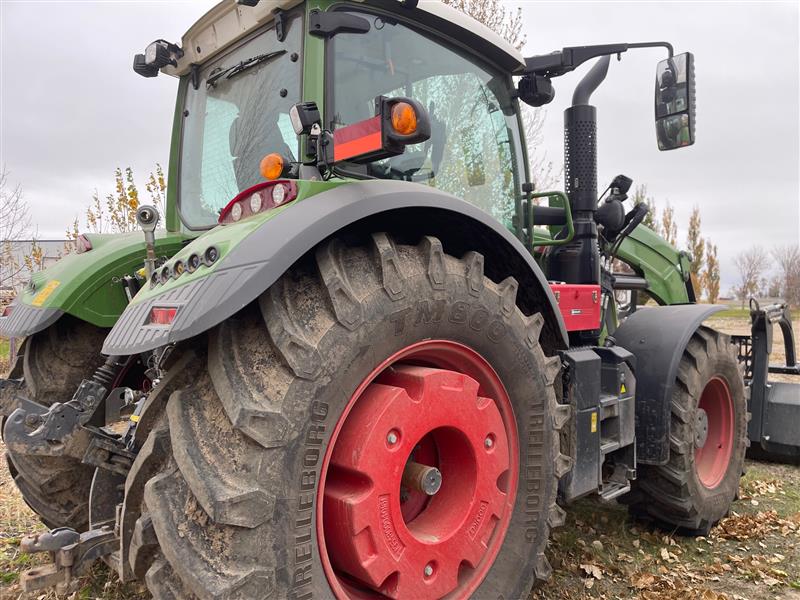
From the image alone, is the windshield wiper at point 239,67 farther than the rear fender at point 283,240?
Yes

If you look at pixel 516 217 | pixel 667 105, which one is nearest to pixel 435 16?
pixel 516 217

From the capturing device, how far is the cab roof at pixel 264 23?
263cm

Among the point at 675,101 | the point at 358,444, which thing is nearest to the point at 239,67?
the point at 358,444

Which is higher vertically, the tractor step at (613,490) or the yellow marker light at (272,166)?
the yellow marker light at (272,166)

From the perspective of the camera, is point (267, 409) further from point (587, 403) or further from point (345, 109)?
point (587, 403)

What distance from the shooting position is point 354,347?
1814mm

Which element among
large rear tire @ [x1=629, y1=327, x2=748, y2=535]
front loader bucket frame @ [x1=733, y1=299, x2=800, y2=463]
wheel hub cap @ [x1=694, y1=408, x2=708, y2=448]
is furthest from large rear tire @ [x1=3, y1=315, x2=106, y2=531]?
front loader bucket frame @ [x1=733, y1=299, x2=800, y2=463]

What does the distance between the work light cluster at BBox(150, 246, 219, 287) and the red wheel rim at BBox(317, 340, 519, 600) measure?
0.59 m

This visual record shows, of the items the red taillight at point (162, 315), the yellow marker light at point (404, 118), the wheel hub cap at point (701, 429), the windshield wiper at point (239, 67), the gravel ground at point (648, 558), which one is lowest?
the gravel ground at point (648, 558)

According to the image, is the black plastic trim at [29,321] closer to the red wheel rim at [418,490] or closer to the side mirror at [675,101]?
the red wheel rim at [418,490]

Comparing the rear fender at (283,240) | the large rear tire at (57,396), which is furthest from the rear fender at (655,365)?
the large rear tire at (57,396)

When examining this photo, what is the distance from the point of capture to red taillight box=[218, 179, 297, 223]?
1.97 metres

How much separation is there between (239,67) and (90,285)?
4.04 ft

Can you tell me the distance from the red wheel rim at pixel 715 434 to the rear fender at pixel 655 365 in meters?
0.56
